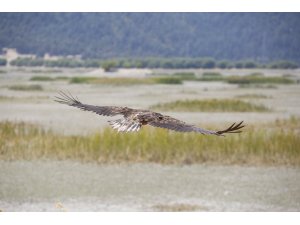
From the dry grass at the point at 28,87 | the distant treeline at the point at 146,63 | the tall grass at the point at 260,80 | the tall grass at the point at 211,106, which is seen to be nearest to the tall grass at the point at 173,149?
A: the tall grass at the point at 211,106

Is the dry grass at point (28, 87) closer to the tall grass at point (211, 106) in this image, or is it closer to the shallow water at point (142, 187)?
the tall grass at point (211, 106)

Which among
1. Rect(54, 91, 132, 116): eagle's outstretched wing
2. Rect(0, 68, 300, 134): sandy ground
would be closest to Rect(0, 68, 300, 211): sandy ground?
Rect(0, 68, 300, 134): sandy ground

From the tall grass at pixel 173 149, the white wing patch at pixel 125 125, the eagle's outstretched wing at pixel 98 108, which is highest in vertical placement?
the tall grass at pixel 173 149

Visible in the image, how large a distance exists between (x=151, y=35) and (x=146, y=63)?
2.31 ft

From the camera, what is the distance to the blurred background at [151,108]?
7.10 metres

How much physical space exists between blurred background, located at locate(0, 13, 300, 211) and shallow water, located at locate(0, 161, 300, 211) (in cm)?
1

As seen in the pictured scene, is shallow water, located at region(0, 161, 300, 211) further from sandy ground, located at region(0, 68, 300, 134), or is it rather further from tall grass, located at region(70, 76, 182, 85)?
tall grass, located at region(70, 76, 182, 85)

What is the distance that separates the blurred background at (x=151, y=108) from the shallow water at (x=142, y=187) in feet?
0.04

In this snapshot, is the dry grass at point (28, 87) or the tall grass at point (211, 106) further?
the dry grass at point (28, 87)

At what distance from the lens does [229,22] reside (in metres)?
9.46
